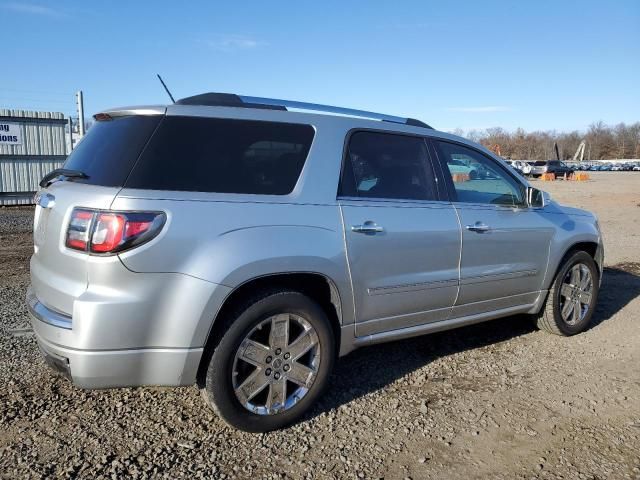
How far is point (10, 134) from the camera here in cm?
1471

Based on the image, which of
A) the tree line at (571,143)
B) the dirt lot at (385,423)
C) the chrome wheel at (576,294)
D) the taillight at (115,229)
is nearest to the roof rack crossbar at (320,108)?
the taillight at (115,229)

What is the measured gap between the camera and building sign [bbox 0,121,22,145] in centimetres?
Result: 1456

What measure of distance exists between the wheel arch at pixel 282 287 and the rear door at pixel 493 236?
3.70 ft

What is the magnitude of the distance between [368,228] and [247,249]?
2.80 feet

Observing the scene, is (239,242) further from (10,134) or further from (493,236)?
(10,134)

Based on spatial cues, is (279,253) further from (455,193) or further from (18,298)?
(18,298)

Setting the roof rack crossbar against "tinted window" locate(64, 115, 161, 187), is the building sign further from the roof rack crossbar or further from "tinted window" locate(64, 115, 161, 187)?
the roof rack crossbar

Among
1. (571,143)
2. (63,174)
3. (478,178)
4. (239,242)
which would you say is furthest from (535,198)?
(571,143)

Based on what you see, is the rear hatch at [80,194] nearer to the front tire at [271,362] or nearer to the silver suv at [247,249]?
the silver suv at [247,249]

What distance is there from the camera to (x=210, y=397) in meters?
2.99

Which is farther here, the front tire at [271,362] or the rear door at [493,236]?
the rear door at [493,236]

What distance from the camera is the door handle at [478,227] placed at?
400 centimetres

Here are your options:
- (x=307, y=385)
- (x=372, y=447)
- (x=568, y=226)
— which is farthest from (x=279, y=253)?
(x=568, y=226)

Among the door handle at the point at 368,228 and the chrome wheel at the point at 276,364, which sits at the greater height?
the door handle at the point at 368,228
